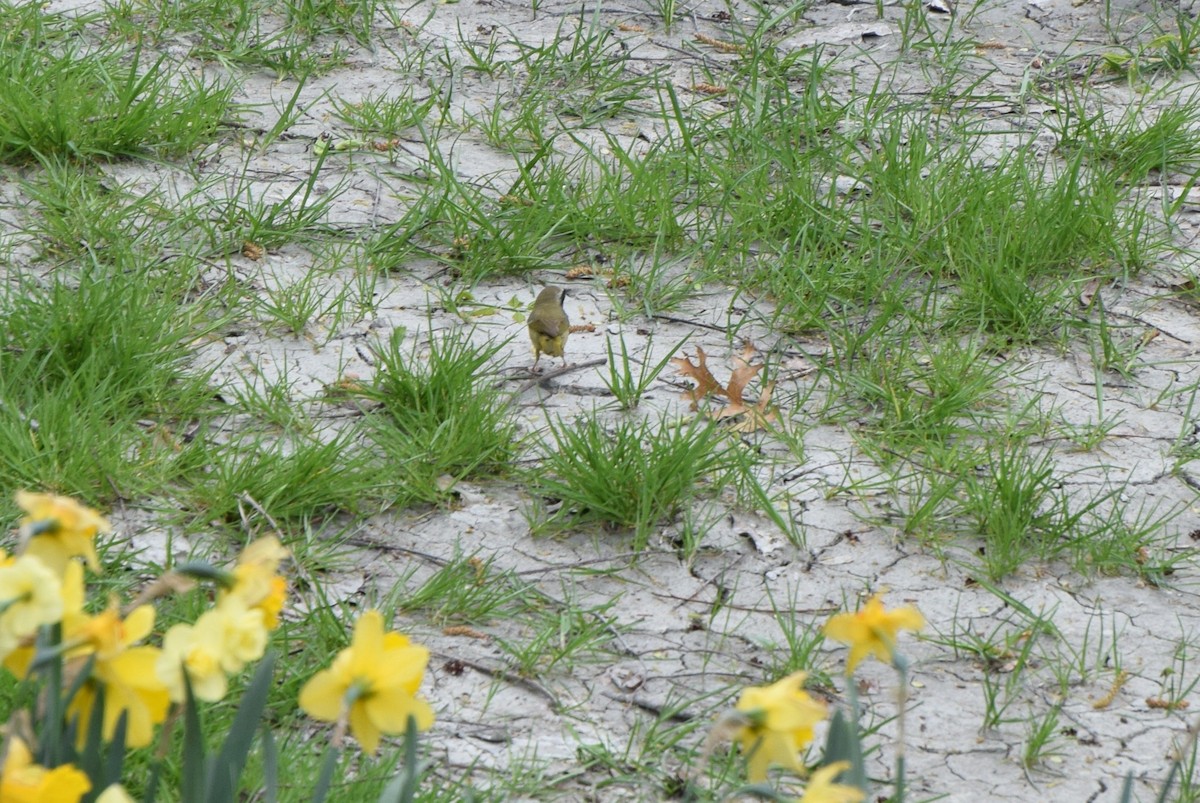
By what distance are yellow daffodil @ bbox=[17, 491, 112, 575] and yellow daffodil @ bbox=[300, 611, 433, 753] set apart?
234mm

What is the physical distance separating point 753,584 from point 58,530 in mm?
1706

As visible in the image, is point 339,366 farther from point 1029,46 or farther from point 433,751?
point 1029,46

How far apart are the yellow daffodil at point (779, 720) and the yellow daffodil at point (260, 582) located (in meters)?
0.45

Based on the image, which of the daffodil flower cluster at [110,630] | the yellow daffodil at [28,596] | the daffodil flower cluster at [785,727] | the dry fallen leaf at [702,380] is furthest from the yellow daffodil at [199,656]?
the dry fallen leaf at [702,380]

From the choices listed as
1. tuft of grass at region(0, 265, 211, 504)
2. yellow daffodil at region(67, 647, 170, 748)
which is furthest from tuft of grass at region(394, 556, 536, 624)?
yellow daffodil at region(67, 647, 170, 748)

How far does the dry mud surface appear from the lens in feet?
7.44

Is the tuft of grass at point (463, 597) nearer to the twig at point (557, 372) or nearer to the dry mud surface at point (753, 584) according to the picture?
the dry mud surface at point (753, 584)

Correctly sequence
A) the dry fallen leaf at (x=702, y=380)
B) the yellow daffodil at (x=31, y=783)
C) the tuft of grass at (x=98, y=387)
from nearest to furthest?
the yellow daffodil at (x=31, y=783) → the tuft of grass at (x=98, y=387) → the dry fallen leaf at (x=702, y=380)

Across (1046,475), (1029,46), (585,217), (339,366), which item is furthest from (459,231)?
(1029,46)

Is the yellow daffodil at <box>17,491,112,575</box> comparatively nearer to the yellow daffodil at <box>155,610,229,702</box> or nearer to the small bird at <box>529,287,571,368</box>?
the yellow daffodil at <box>155,610,229,702</box>

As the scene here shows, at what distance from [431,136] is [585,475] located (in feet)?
5.95

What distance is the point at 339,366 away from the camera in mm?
3244

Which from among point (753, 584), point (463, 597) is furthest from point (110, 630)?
point (753, 584)

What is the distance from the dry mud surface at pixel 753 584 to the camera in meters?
2.27
